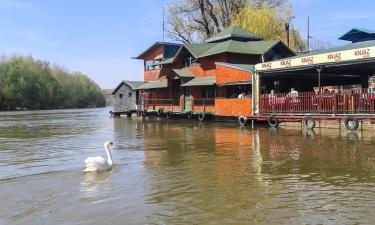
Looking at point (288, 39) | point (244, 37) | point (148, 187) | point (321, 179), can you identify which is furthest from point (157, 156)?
point (288, 39)

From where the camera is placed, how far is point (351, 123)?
2253 cm

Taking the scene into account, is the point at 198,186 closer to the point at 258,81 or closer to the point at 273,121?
the point at 273,121

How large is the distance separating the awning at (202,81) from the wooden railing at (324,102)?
8458 mm

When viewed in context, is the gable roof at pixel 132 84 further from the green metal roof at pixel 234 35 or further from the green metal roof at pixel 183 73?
the green metal roof at pixel 234 35

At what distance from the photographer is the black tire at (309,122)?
2444 cm

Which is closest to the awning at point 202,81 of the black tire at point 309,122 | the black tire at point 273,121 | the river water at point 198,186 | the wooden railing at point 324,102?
the wooden railing at point 324,102

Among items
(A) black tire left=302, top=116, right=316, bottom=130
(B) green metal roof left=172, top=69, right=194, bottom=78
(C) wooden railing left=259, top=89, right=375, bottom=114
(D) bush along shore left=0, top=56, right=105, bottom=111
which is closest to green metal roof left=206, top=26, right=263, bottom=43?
(B) green metal roof left=172, top=69, right=194, bottom=78

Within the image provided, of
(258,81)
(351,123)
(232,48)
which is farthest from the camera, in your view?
(232,48)

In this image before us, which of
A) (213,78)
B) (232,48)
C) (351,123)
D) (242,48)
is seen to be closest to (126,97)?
(213,78)

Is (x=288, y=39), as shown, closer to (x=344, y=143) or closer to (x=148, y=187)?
(x=344, y=143)

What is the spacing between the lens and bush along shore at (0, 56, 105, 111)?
96.2 m

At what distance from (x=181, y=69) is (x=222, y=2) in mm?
17573

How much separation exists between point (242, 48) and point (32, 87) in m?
70.5

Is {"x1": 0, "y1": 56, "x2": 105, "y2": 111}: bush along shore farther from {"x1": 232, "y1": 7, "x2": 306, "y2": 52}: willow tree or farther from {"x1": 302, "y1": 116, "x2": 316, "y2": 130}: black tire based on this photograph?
{"x1": 302, "y1": 116, "x2": 316, "y2": 130}: black tire
